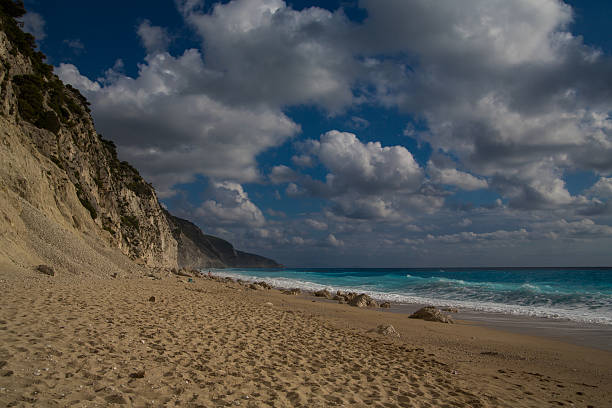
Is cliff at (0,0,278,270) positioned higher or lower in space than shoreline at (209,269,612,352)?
higher

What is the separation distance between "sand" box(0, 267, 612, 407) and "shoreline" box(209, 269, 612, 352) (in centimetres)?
144

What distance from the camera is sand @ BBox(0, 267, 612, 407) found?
4.78m

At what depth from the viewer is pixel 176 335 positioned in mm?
7727

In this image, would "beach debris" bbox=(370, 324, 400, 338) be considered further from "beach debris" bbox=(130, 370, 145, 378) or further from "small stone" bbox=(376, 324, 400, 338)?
"beach debris" bbox=(130, 370, 145, 378)

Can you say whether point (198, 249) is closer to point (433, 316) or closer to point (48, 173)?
point (48, 173)

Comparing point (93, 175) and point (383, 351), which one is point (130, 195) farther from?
point (383, 351)

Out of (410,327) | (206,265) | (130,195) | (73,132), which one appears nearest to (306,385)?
(410,327)

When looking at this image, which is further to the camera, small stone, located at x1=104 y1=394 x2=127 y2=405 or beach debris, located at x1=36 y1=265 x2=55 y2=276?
beach debris, located at x1=36 y1=265 x2=55 y2=276

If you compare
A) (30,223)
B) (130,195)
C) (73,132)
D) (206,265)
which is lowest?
(206,265)

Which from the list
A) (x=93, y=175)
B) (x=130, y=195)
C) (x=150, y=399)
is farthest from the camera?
(x=130, y=195)

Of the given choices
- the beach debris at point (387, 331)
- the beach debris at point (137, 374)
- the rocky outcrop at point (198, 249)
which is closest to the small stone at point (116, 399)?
the beach debris at point (137, 374)

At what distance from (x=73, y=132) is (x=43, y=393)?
1337 inches

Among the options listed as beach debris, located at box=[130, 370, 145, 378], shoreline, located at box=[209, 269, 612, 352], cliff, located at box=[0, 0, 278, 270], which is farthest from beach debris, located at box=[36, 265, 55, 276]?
shoreline, located at box=[209, 269, 612, 352]

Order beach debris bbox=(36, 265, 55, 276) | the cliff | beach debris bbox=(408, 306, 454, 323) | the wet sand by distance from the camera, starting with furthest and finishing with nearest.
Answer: the cliff → beach debris bbox=(408, 306, 454, 323) → beach debris bbox=(36, 265, 55, 276) → the wet sand
